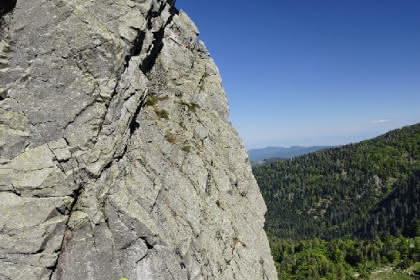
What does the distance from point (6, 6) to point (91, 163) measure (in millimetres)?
10891

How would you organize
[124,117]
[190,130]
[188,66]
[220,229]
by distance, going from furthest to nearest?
[188,66], [190,130], [220,229], [124,117]

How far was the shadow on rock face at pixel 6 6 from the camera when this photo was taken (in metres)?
20.6

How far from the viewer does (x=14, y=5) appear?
2112 cm

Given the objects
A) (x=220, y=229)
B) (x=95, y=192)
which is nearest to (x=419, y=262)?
(x=220, y=229)

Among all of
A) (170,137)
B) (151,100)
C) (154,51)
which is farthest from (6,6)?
(170,137)

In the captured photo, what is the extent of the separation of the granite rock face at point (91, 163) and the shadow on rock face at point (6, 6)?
0.07 metres

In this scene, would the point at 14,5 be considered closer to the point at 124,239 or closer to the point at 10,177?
the point at 10,177

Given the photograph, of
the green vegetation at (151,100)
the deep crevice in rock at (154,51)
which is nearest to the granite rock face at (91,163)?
the deep crevice in rock at (154,51)

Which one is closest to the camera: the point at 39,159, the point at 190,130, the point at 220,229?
the point at 39,159

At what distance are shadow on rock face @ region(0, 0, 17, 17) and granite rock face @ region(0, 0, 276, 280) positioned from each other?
7cm

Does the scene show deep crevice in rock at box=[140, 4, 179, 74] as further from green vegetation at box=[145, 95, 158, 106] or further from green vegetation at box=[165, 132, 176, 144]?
green vegetation at box=[165, 132, 176, 144]

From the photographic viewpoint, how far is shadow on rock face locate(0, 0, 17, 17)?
20.6 m

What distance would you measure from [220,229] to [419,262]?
204825mm

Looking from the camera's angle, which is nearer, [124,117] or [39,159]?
[39,159]
